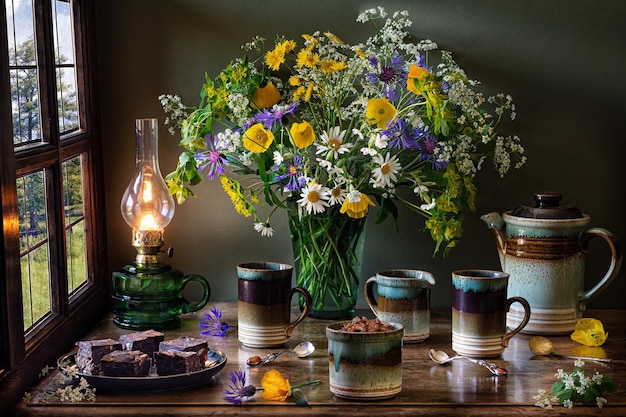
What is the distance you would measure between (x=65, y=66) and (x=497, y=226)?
0.99 metres

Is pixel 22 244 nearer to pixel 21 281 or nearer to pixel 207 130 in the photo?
pixel 21 281

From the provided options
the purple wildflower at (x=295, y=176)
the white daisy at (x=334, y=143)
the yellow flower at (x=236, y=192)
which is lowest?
the yellow flower at (x=236, y=192)

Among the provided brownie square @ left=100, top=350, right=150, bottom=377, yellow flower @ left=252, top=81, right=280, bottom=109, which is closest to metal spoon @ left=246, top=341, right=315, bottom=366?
brownie square @ left=100, top=350, right=150, bottom=377

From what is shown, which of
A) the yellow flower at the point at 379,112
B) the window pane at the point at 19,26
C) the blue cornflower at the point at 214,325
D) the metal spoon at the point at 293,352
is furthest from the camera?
the blue cornflower at the point at 214,325

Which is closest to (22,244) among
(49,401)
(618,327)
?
(49,401)

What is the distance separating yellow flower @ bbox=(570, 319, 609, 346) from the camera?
5.94 ft

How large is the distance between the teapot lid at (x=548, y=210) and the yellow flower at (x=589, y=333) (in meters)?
0.22

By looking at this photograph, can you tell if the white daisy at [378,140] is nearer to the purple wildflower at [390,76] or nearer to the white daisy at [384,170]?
the white daisy at [384,170]

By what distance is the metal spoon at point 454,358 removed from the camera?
5.29 ft

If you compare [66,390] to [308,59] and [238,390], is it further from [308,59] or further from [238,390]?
[308,59]

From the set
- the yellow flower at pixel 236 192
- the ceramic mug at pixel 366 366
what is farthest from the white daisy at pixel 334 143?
the ceramic mug at pixel 366 366

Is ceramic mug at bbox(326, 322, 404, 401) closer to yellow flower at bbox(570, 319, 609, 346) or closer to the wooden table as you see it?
the wooden table

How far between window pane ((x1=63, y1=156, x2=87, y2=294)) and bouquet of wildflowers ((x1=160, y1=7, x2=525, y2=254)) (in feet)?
0.71

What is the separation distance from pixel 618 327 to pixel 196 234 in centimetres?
100
